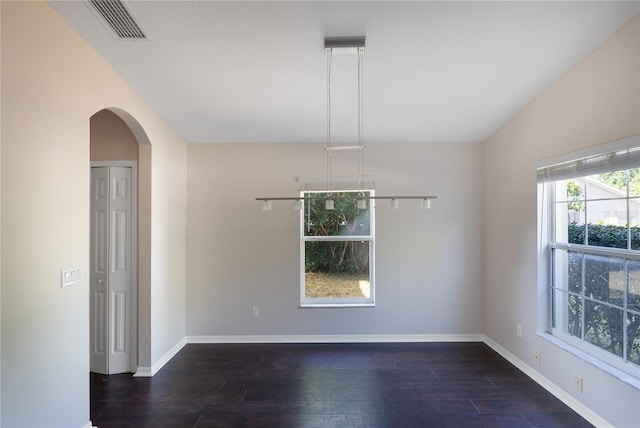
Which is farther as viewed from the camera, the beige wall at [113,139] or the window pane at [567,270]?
the beige wall at [113,139]

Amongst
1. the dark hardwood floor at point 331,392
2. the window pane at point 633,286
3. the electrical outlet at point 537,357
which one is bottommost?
the dark hardwood floor at point 331,392

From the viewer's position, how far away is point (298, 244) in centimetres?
395

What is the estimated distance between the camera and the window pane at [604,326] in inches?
89.3

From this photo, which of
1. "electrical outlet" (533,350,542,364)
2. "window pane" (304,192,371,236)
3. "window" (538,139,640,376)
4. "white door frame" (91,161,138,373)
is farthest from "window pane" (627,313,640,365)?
"white door frame" (91,161,138,373)

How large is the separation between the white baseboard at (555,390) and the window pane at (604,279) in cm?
88

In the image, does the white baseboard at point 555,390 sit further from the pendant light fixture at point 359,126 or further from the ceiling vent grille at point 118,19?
the ceiling vent grille at point 118,19

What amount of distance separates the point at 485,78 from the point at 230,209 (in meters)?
3.22

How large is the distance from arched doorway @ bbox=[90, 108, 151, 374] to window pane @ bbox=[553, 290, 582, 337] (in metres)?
4.08

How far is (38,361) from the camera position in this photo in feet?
5.63

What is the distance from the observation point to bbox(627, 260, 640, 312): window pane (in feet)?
7.00

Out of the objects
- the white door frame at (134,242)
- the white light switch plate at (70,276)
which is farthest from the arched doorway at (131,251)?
the white light switch plate at (70,276)

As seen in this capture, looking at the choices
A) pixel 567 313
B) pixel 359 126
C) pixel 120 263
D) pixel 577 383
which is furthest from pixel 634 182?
pixel 120 263

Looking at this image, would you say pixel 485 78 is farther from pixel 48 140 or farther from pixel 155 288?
pixel 155 288

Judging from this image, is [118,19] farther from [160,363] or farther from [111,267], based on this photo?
[160,363]
